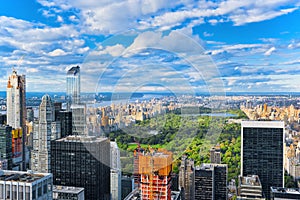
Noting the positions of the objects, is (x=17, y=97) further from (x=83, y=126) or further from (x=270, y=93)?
(x=83, y=126)

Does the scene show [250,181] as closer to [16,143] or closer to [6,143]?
[16,143]

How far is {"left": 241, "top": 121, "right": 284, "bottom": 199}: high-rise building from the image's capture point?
6.09 meters

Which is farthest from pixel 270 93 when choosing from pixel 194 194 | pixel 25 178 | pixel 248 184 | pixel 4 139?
pixel 4 139

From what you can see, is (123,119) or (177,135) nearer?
(177,135)

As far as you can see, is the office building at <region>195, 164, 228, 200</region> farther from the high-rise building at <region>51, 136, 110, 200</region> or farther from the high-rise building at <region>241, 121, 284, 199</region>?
the high-rise building at <region>51, 136, 110, 200</region>

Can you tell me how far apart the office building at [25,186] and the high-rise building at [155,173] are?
89 centimetres

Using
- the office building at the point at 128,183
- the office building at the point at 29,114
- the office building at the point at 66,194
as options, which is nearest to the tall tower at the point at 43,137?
the office building at the point at 29,114

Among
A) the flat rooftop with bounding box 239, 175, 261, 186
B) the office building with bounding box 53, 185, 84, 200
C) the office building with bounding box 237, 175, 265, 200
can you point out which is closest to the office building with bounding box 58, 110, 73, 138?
the office building with bounding box 53, 185, 84, 200

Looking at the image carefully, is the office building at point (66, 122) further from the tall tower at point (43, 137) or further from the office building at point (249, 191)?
the office building at point (249, 191)

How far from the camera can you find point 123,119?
1.39m

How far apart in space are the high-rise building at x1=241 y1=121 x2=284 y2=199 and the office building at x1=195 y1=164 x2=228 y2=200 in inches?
49.3

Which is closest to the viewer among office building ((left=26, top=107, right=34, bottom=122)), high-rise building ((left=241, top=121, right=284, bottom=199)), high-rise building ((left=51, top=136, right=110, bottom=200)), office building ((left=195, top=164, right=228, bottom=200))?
high-rise building ((left=51, top=136, right=110, bottom=200))

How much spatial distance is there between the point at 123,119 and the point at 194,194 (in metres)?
3.63

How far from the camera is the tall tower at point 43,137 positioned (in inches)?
220
